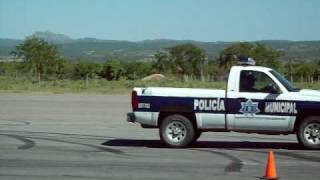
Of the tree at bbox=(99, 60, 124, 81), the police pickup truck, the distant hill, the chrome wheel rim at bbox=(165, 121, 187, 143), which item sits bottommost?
the chrome wheel rim at bbox=(165, 121, 187, 143)

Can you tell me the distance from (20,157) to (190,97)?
14.3 ft

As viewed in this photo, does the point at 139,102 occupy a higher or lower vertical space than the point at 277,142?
higher

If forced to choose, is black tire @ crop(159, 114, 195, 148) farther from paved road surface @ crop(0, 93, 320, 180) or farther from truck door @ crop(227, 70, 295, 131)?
truck door @ crop(227, 70, 295, 131)

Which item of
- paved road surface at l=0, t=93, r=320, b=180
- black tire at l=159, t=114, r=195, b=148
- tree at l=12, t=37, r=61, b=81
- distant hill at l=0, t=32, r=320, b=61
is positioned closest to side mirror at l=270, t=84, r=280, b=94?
paved road surface at l=0, t=93, r=320, b=180

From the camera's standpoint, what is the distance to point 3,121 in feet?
80.8

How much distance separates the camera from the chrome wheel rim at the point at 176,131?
1584cm

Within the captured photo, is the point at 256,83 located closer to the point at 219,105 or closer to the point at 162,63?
the point at 219,105

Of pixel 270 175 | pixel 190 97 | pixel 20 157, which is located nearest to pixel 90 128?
pixel 190 97

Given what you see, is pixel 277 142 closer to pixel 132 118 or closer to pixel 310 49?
pixel 132 118

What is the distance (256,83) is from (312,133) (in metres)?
1.72

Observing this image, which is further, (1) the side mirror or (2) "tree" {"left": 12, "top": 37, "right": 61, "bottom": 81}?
(2) "tree" {"left": 12, "top": 37, "right": 61, "bottom": 81}

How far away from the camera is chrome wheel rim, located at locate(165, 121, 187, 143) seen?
15844 mm

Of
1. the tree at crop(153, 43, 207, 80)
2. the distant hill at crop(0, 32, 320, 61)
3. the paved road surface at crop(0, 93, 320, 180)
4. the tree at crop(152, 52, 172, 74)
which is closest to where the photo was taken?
the paved road surface at crop(0, 93, 320, 180)

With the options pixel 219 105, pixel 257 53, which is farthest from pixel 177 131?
pixel 257 53
